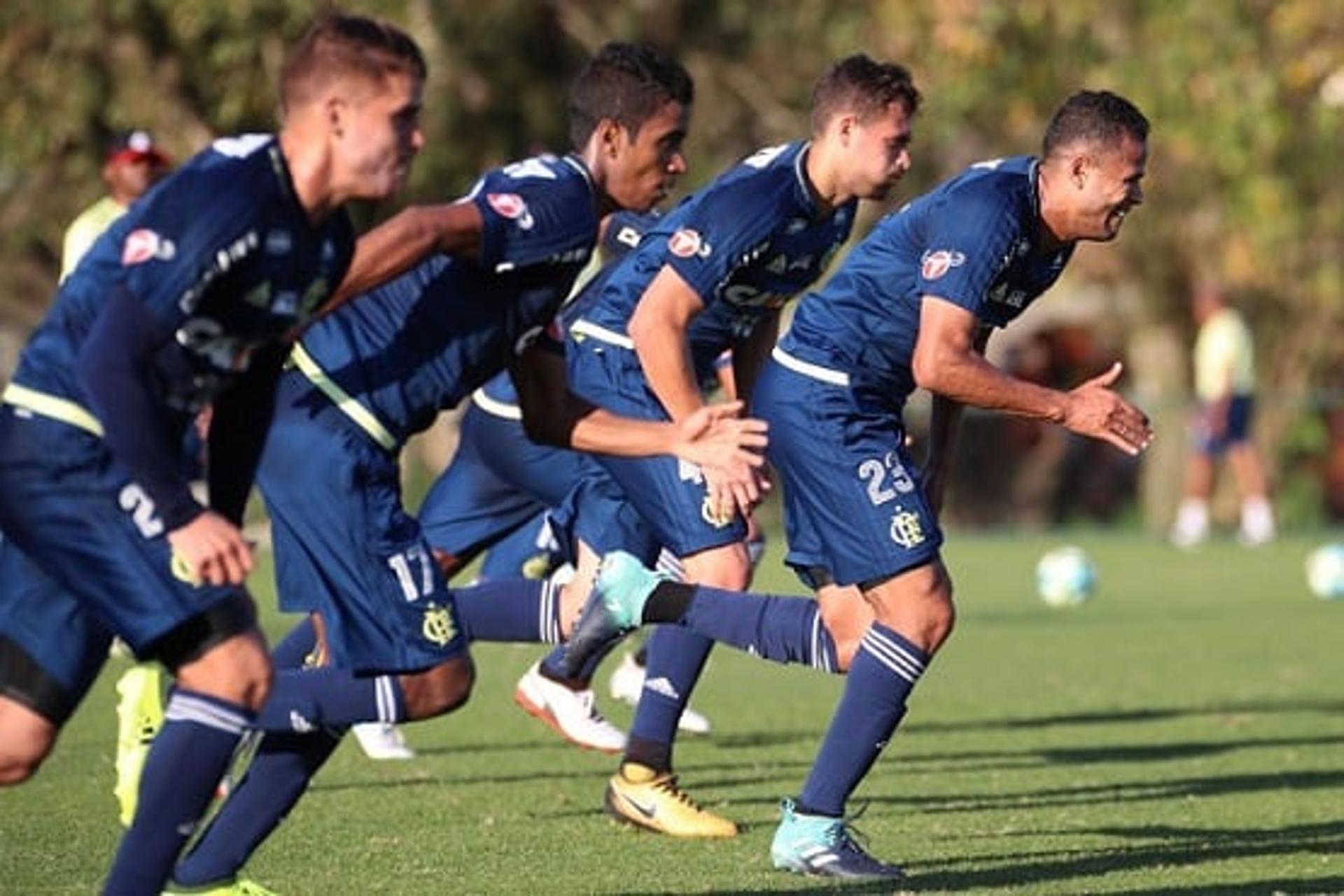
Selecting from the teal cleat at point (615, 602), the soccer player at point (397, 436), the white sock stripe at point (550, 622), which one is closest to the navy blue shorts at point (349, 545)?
the soccer player at point (397, 436)

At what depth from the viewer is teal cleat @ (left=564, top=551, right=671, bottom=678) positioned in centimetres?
823

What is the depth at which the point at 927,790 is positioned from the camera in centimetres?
965

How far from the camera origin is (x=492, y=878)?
7555 mm

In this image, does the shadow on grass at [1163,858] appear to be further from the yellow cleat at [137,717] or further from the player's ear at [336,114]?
the player's ear at [336,114]

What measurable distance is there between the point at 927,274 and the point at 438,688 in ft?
6.37

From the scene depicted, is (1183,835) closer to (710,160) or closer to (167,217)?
(167,217)

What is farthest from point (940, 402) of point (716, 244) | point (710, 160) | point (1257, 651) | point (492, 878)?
point (710, 160)

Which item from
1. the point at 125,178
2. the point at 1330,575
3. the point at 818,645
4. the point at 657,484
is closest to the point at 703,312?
the point at 657,484

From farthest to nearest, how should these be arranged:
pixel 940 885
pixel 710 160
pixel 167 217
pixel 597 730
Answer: pixel 710 160, pixel 597 730, pixel 940 885, pixel 167 217

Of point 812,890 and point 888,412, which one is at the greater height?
point 888,412

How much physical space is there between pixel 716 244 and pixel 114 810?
8.94 feet

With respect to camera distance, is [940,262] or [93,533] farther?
[940,262]

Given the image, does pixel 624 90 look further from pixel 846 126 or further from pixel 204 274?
pixel 204 274

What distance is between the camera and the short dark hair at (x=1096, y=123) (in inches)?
305
